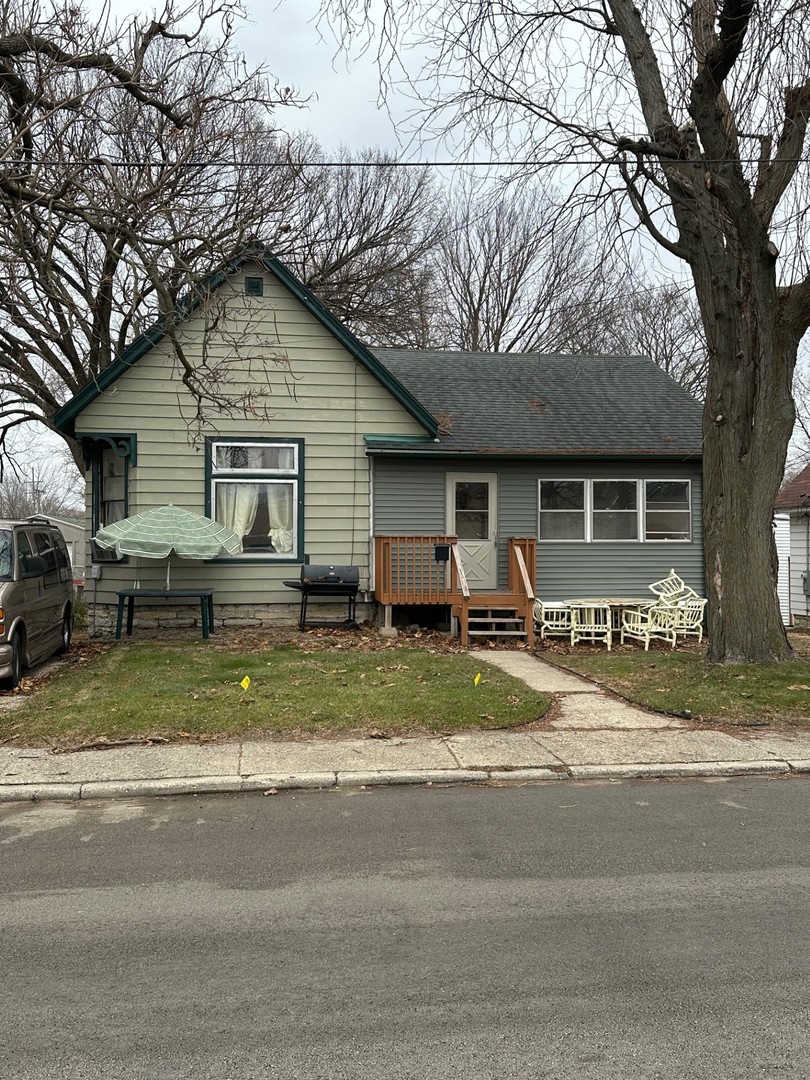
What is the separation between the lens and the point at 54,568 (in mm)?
11766

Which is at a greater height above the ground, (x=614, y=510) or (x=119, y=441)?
(x=119, y=441)

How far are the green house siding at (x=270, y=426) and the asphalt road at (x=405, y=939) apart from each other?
29.2 ft

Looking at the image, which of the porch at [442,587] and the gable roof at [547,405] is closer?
the porch at [442,587]

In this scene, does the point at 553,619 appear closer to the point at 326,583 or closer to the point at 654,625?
the point at 654,625

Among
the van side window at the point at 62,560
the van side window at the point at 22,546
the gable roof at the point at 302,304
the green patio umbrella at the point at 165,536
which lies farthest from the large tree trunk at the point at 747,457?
the van side window at the point at 62,560

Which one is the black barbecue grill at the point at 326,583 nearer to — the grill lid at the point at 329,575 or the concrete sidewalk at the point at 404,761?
the grill lid at the point at 329,575

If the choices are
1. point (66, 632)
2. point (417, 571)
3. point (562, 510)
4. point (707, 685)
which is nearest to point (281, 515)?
point (417, 571)

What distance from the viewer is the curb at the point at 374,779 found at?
19.9 feet

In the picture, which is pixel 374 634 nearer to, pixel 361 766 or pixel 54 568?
pixel 54 568

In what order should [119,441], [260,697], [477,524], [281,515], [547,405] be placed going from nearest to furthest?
1. [260,697]
2. [119,441]
3. [281,515]
4. [477,524]
5. [547,405]

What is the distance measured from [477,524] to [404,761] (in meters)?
9.45

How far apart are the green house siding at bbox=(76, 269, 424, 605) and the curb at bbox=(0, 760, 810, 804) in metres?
8.49

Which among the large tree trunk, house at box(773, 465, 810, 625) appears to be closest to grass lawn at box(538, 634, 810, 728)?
the large tree trunk

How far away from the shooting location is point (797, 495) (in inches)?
1088
